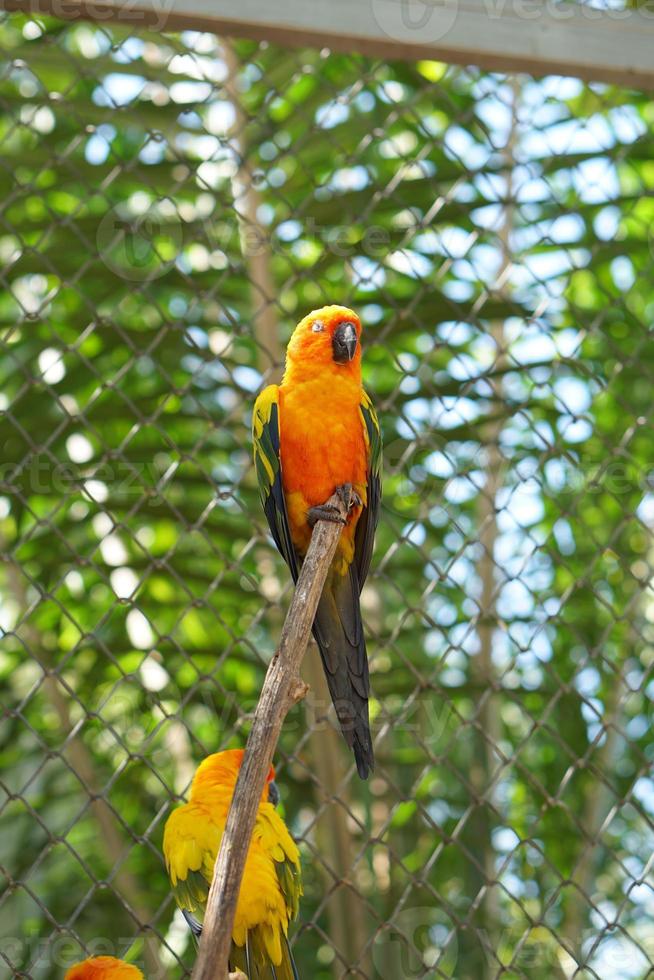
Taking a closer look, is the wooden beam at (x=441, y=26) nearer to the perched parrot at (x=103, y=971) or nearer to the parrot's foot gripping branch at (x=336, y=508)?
the parrot's foot gripping branch at (x=336, y=508)

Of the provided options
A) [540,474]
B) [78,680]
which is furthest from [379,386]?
[78,680]

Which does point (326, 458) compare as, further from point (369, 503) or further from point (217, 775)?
point (217, 775)

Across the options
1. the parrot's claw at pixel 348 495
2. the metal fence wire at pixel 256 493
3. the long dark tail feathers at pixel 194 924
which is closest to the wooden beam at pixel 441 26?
the metal fence wire at pixel 256 493

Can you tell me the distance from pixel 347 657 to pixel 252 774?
442mm

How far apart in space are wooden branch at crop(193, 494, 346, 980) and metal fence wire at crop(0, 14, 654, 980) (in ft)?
2.33

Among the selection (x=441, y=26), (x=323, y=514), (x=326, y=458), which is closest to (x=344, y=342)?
(x=326, y=458)

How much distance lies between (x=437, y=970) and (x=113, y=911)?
0.83 meters

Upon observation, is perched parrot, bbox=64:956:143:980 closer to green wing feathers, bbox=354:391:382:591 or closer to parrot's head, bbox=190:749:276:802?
parrot's head, bbox=190:749:276:802

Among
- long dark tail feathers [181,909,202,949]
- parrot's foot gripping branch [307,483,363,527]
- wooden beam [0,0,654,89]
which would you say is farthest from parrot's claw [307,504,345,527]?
wooden beam [0,0,654,89]

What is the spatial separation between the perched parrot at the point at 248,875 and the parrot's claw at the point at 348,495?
446mm

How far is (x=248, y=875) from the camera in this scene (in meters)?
1.53

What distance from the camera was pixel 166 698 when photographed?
226 centimetres

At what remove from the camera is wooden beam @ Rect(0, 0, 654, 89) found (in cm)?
182

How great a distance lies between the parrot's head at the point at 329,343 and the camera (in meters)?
1.69
